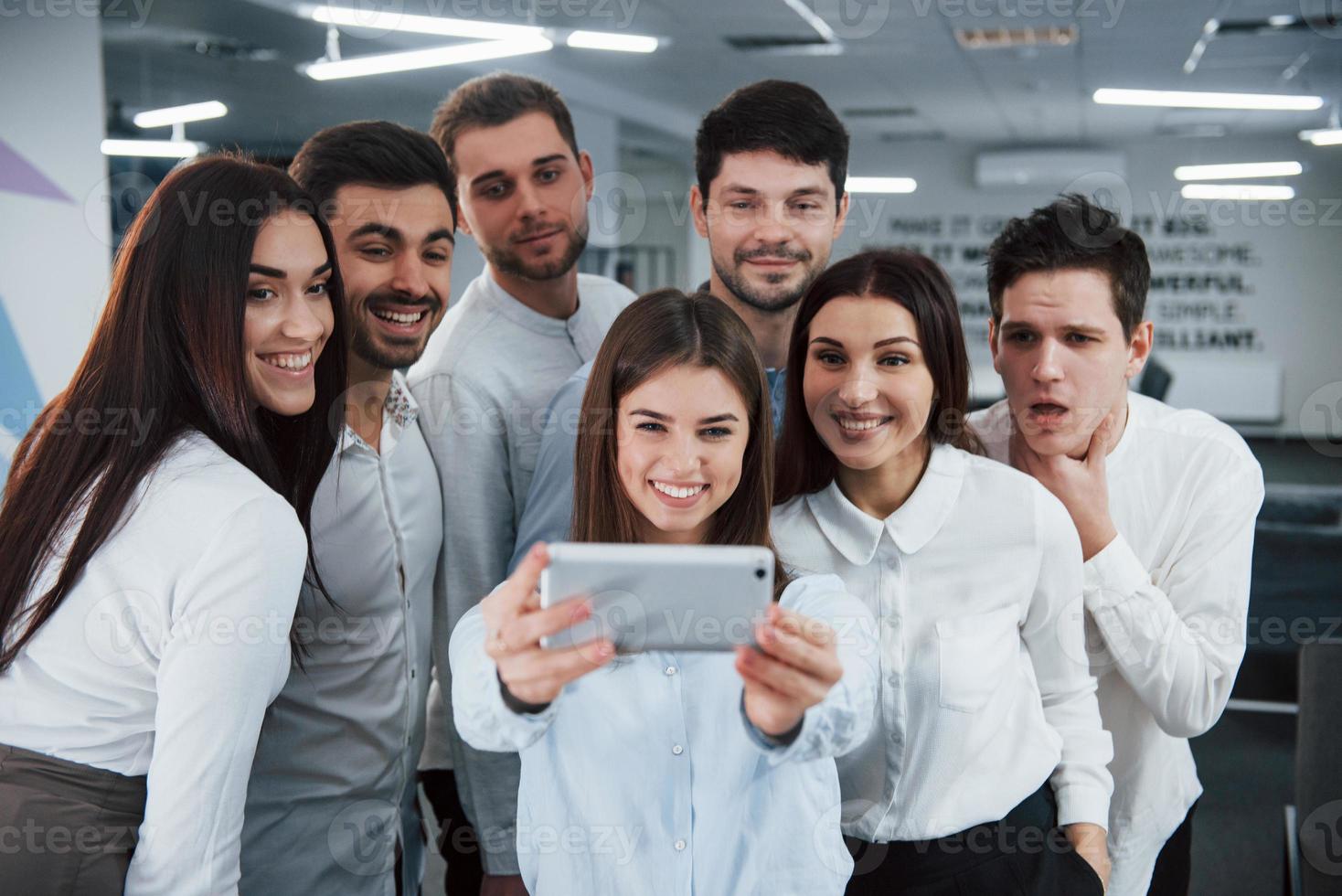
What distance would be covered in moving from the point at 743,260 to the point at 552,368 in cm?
49

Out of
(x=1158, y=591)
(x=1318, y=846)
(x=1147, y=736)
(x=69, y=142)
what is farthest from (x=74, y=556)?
(x=69, y=142)

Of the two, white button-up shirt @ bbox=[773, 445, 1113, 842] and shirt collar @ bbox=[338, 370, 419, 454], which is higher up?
shirt collar @ bbox=[338, 370, 419, 454]

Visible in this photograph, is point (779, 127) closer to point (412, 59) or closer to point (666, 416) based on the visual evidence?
point (666, 416)

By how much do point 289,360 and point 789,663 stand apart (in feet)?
3.02

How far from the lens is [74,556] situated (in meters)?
1.31

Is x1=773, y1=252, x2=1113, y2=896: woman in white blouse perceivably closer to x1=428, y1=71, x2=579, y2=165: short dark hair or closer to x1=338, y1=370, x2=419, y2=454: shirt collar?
x1=338, y1=370, x2=419, y2=454: shirt collar

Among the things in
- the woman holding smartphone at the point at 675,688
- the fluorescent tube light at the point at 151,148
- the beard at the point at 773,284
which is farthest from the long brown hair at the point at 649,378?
the fluorescent tube light at the point at 151,148

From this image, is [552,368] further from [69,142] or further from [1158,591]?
[69,142]

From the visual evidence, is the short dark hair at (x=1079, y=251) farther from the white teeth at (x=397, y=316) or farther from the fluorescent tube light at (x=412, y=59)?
the fluorescent tube light at (x=412, y=59)

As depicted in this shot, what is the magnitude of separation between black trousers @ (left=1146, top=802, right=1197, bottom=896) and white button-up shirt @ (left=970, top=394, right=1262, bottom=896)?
5 cm

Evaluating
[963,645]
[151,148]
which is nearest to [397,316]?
[963,645]

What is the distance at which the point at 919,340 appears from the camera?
160 centimetres

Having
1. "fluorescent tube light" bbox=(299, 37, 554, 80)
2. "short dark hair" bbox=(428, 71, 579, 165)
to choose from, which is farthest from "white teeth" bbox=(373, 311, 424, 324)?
"fluorescent tube light" bbox=(299, 37, 554, 80)

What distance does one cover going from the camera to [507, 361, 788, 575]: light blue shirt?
5.82 ft
